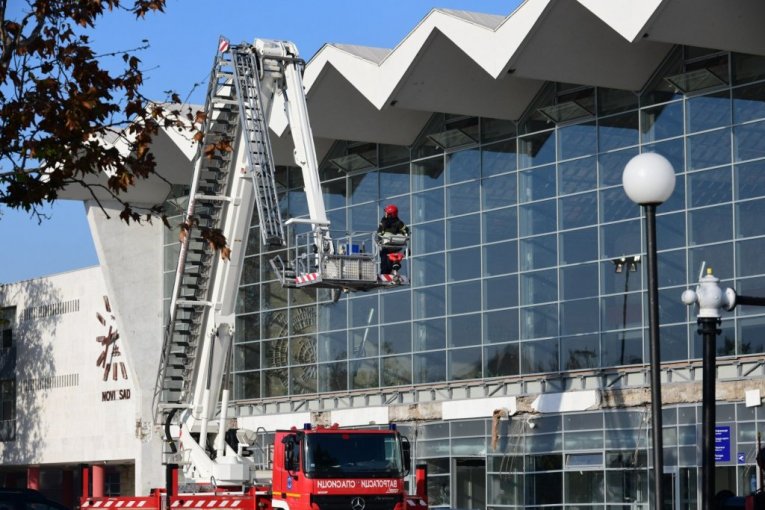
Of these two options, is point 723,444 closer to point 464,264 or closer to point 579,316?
point 579,316

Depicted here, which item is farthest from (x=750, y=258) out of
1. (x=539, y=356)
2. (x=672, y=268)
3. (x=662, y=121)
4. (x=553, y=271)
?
(x=539, y=356)

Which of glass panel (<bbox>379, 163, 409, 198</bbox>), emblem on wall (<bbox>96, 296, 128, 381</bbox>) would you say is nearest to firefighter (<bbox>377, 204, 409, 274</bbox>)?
glass panel (<bbox>379, 163, 409, 198</bbox>)

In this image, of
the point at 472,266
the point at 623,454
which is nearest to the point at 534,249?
the point at 472,266

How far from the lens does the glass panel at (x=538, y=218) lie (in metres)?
33.2

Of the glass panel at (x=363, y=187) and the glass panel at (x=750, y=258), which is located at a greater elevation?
the glass panel at (x=363, y=187)

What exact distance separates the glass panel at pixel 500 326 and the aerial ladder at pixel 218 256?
356 inches

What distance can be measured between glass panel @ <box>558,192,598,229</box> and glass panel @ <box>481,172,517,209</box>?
1.69 m

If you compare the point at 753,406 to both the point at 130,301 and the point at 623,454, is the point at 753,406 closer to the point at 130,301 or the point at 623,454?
the point at 623,454

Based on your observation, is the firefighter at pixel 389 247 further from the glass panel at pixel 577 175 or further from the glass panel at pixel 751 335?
the glass panel at pixel 577 175

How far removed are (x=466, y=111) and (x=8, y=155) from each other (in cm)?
2245

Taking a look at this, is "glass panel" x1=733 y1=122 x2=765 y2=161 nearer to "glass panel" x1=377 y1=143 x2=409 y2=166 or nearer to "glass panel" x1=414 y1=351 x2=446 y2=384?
"glass panel" x1=414 y1=351 x2=446 y2=384

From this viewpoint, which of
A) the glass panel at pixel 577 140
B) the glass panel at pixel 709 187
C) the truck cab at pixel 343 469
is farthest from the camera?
the glass panel at pixel 577 140

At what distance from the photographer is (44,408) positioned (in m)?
52.4

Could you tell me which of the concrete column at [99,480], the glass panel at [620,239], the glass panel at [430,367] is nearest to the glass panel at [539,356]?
the glass panel at [620,239]
